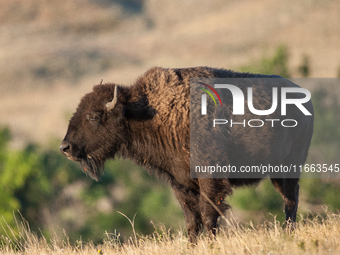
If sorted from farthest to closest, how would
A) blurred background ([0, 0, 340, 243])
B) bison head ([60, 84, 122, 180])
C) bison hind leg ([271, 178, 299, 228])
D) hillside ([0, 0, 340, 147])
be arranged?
hillside ([0, 0, 340, 147])
blurred background ([0, 0, 340, 243])
bison hind leg ([271, 178, 299, 228])
bison head ([60, 84, 122, 180])

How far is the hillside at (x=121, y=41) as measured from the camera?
281ft

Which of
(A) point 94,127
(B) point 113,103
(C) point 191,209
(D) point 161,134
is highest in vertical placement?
(B) point 113,103

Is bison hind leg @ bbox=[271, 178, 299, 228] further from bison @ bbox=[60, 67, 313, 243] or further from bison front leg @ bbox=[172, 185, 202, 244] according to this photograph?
bison front leg @ bbox=[172, 185, 202, 244]

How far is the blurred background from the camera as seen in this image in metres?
34.5

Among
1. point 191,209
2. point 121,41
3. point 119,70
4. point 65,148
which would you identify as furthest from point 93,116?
point 121,41

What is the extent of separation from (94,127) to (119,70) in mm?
106943

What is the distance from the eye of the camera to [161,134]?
6.31m

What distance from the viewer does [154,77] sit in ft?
21.6

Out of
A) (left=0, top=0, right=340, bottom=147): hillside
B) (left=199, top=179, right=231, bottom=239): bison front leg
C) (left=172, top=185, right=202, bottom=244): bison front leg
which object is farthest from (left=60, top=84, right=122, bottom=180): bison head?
(left=0, top=0, right=340, bottom=147): hillside

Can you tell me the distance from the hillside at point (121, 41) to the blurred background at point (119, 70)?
40 cm

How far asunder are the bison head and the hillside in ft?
181

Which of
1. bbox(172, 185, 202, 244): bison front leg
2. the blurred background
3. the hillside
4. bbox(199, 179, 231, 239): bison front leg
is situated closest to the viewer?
bbox(199, 179, 231, 239): bison front leg

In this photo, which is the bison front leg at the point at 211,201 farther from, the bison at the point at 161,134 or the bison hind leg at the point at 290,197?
the bison hind leg at the point at 290,197

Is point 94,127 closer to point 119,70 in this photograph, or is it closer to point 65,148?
point 65,148
